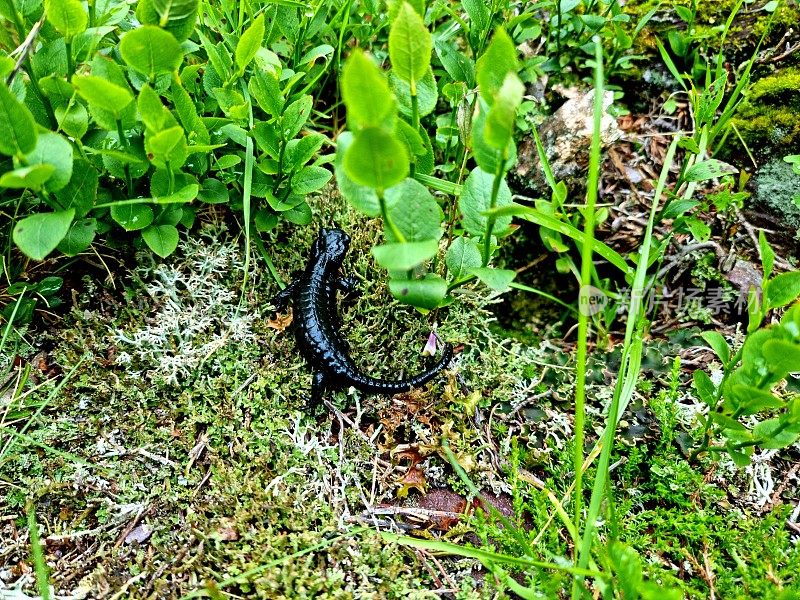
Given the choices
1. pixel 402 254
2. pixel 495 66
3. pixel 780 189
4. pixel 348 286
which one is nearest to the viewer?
pixel 402 254

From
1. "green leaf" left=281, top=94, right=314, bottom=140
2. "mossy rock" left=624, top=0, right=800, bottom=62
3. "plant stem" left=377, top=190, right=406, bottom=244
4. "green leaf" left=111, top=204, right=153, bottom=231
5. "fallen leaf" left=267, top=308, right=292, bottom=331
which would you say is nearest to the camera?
"plant stem" left=377, top=190, right=406, bottom=244

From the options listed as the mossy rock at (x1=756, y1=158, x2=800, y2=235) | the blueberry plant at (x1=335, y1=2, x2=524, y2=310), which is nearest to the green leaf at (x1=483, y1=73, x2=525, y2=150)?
the blueberry plant at (x1=335, y1=2, x2=524, y2=310)

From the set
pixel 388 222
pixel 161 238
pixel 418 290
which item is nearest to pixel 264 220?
pixel 161 238

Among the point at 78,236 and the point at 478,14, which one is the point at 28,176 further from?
the point at 478,14

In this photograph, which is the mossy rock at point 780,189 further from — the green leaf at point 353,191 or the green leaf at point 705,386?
the green leaf at point 353,191

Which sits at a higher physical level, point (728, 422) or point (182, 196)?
point (182, 196)

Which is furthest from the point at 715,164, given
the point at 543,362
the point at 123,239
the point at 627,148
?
the point at 123,239

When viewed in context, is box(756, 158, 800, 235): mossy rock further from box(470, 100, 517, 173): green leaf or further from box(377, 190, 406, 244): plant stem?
Answer: box(377, 190, 406, 244): plant stem
